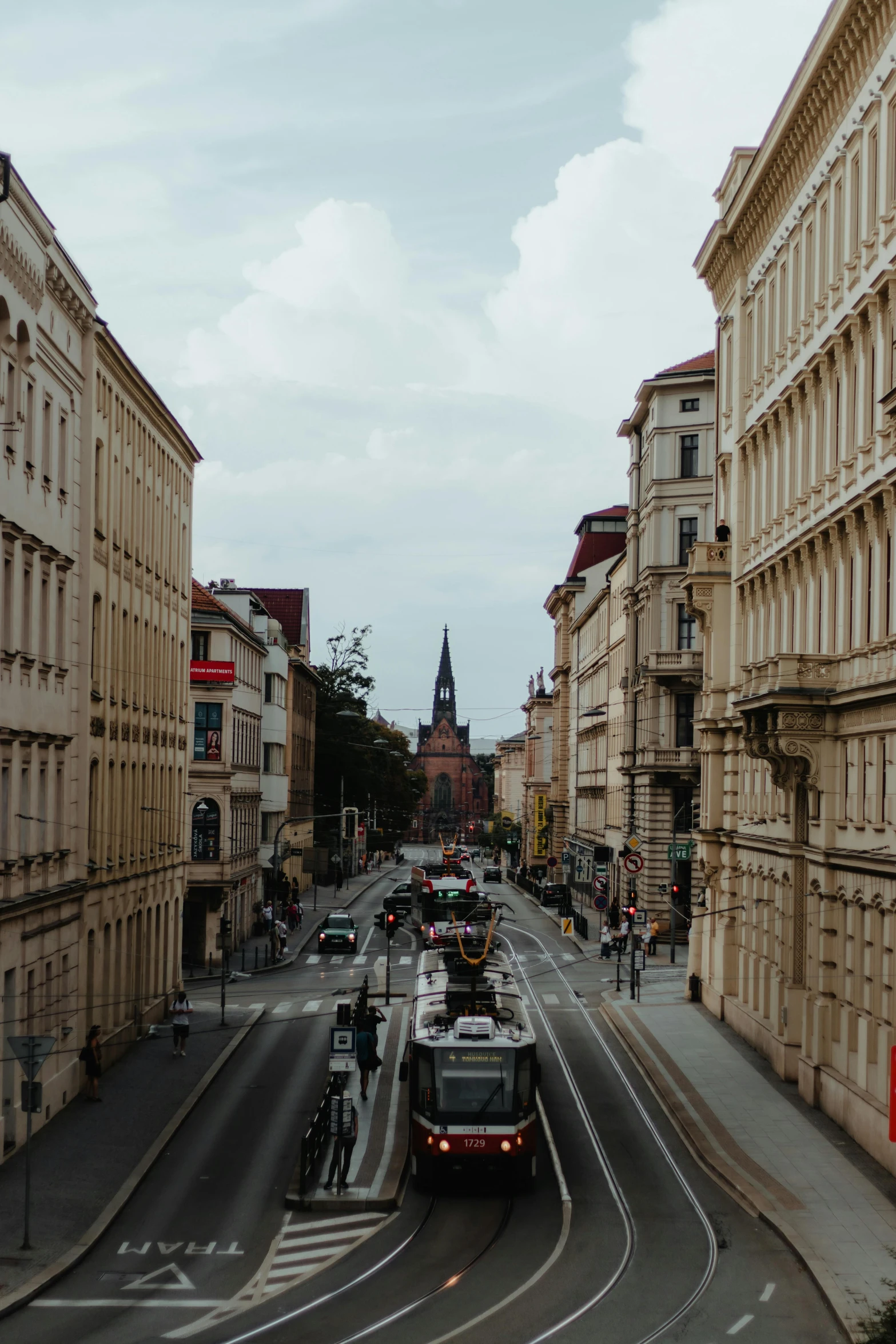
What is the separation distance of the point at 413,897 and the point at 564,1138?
48719 mm

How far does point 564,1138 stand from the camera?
3092 cm

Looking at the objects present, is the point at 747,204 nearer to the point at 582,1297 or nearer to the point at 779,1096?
the point at 779,1096

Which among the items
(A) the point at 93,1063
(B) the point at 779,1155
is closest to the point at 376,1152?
(B) the point at 779,1155

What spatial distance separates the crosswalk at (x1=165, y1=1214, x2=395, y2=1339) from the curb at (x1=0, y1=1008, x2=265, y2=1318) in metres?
2.37

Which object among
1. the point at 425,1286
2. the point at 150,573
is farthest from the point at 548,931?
the point at 425,1286

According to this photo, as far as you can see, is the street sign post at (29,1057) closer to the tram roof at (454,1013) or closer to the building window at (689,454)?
the tram roof at (454,1013)

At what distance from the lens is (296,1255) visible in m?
23.0

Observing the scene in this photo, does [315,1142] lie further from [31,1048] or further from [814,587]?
[814,587]

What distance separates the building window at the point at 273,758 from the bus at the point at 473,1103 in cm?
5538

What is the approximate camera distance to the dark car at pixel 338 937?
221 ft

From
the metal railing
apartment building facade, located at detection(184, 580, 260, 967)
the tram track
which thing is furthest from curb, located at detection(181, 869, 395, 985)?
the metal railing

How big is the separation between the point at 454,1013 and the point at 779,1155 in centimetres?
634

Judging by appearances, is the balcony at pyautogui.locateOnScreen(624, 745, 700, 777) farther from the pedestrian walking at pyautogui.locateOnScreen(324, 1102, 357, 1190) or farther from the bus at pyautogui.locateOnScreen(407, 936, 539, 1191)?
the pedestrian walking at pyautogui.locateOnScreen(324, 1102, 357, 1190)

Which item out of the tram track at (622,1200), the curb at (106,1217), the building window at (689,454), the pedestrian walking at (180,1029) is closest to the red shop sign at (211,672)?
the building window at (689,454)
